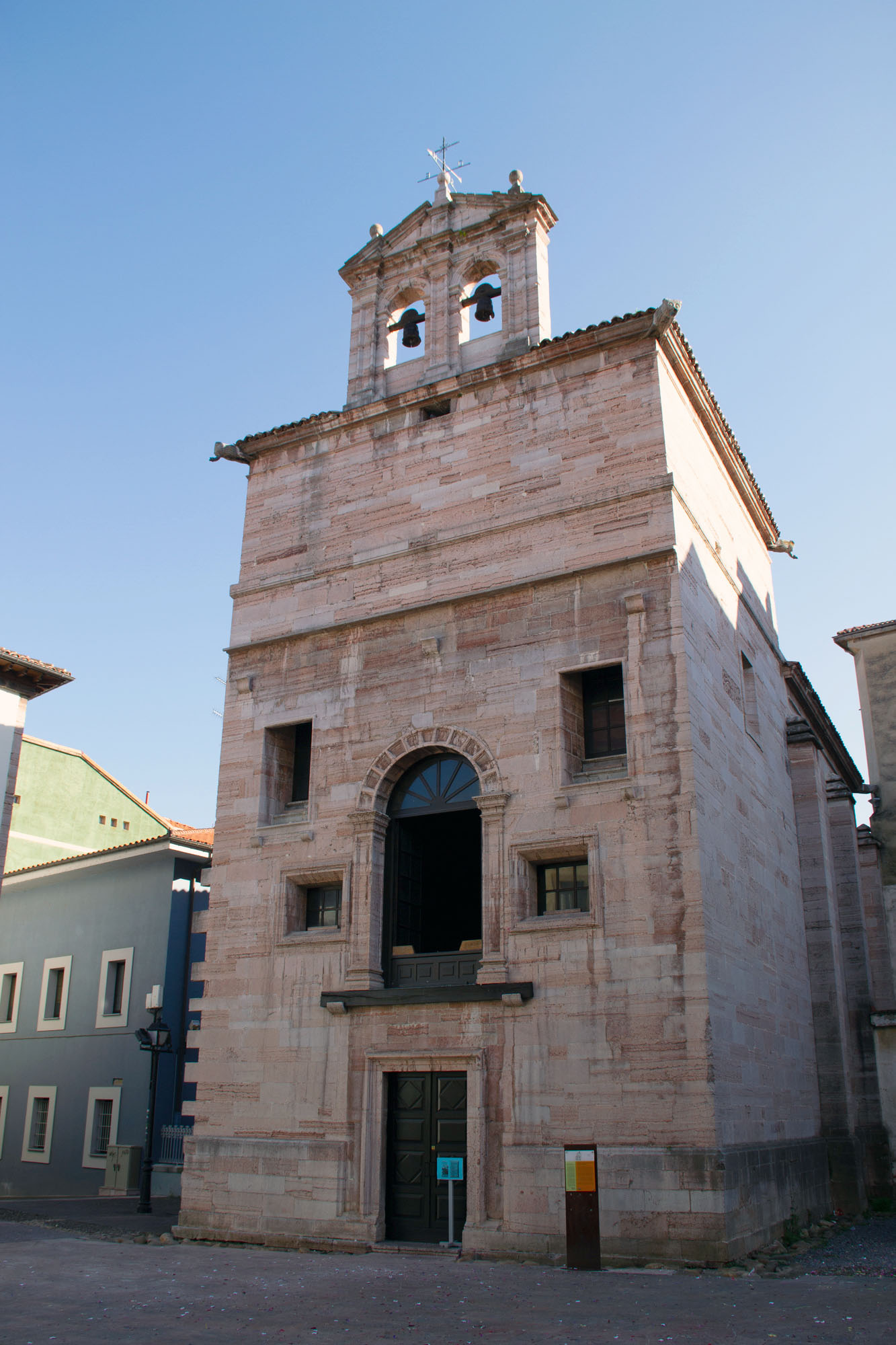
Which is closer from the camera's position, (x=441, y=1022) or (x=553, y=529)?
(x=441, y=1022)

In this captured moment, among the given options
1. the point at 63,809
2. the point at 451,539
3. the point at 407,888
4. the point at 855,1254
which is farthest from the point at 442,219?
the point at 63,809

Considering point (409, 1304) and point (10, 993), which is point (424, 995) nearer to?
point (409, 1304)

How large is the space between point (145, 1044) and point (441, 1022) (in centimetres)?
877

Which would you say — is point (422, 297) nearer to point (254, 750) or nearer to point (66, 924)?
point (254, 750)

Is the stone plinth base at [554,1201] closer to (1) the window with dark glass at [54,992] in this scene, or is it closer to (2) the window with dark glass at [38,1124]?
(2) the window with dark glass at [38,1124]

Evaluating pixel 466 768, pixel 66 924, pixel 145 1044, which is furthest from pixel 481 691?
pixel 66 924

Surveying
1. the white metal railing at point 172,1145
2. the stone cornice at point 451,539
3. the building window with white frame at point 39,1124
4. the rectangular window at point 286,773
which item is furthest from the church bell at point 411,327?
the building window with white frame at point 39,1124

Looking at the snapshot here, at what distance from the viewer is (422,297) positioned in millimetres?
19359

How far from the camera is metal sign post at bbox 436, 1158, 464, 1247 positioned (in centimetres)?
1324

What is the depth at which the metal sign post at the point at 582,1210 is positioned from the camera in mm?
11352

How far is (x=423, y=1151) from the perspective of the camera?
14039 millimetres

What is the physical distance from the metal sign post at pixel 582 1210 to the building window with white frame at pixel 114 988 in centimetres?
1587

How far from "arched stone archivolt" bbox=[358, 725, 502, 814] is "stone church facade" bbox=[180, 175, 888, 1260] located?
50 millimetres

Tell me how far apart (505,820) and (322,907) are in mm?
3466
